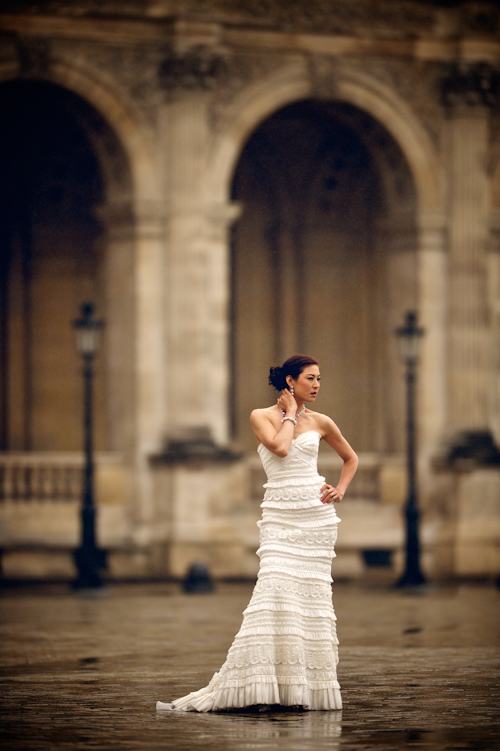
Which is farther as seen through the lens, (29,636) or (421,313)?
(421,313)

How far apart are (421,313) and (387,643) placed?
10812mm

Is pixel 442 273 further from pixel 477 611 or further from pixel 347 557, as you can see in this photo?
pixel 477 611

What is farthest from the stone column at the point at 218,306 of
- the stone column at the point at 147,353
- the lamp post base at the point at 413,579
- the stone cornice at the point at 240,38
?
the lamp post base at the point at 413,579

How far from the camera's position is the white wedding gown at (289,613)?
836 cm

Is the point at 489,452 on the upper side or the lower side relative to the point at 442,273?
lower

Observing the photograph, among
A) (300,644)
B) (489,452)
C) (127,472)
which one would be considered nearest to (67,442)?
(127,472)

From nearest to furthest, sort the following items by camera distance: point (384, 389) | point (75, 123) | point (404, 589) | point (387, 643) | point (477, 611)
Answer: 1. point (387, 643)
2. point (477, 611)
3. point (404, 589)
4. point (75, 123)
5. point (384, 389)

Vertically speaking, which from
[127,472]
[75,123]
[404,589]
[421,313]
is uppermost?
[75,123]

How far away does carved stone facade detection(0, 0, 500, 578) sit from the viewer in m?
21.6

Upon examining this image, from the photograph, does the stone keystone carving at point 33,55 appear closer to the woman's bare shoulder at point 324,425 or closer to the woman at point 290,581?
the woman at point 290,581

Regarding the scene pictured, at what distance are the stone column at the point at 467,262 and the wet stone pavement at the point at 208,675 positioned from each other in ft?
16.7

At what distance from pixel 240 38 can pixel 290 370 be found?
46.5ft

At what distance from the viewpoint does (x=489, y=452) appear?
2273cm

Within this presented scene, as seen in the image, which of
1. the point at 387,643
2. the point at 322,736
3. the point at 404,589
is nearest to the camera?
the point at 322,736
